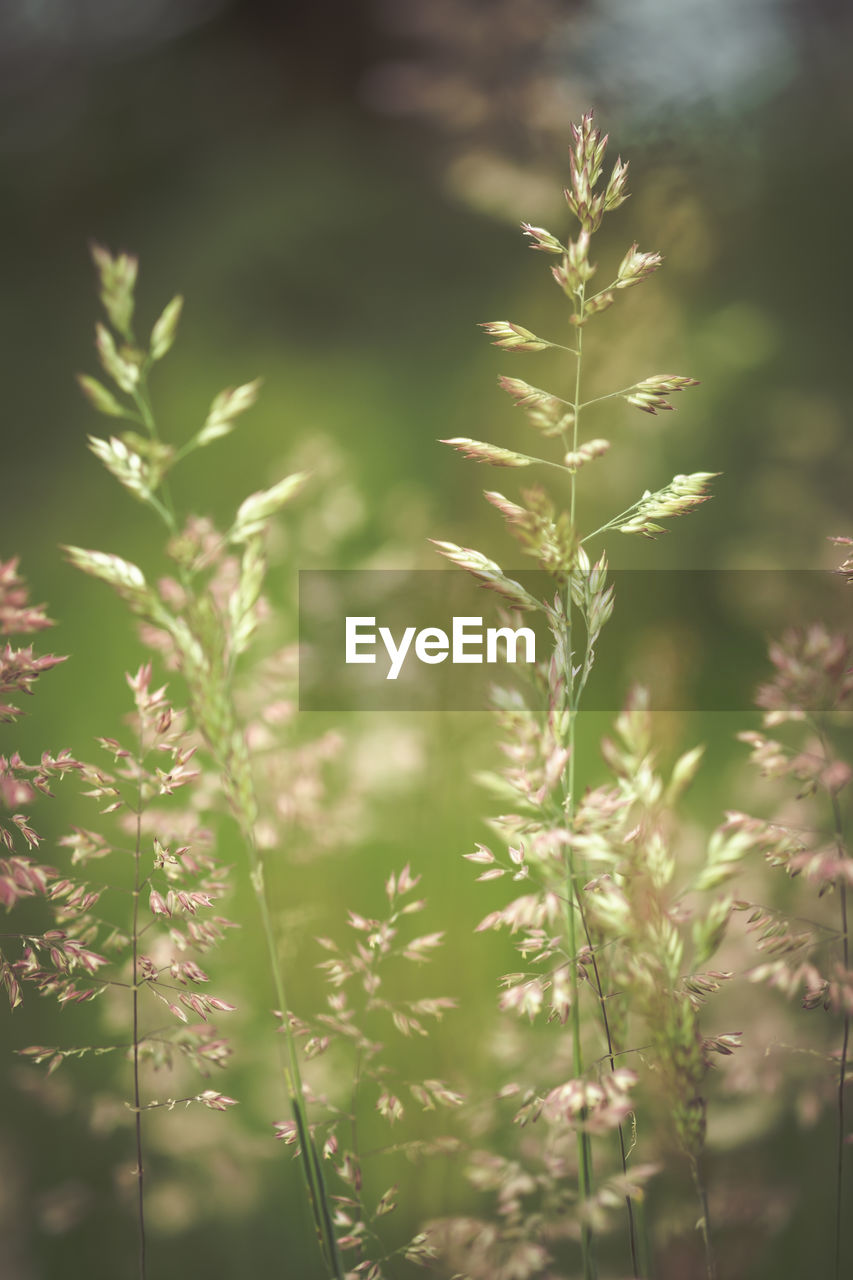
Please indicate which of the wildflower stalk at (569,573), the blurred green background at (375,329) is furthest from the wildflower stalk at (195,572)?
the blurred green background at (375,329)

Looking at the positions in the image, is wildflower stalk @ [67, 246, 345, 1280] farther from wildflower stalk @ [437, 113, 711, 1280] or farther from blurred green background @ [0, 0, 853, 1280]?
blurred green background @ [0, 0, 853, 1280]

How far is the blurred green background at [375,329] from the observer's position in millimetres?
896

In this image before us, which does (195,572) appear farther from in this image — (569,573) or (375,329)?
(375,329)

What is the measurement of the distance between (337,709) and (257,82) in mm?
768

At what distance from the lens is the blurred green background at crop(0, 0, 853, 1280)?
2.94ft

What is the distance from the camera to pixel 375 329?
973 millimetres

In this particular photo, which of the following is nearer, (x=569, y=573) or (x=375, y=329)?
(x=569, y=573)

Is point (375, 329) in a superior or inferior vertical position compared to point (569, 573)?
superior

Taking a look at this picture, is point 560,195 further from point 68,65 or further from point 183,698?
point 183,698

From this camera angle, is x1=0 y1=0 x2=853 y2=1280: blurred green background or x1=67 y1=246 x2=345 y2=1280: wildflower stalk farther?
x1=0 y1=0 x2=853 y2=1280: blurred green background

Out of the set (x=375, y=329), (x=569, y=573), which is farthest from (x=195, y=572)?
(x=375, y=329)

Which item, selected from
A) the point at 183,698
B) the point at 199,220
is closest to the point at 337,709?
the point at 183,698

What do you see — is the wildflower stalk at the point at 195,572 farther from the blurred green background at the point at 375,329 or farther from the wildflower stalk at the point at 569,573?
the blurred green background at the point at 375,329

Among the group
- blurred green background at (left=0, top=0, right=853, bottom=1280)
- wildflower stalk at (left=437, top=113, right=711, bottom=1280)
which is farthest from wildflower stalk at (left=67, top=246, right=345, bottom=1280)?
blurred green background at (left=0, top=0, right=853, bottom=1280)
